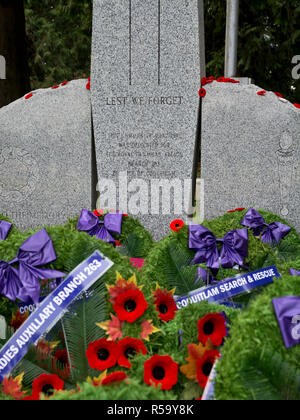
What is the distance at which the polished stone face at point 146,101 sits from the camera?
4348mm

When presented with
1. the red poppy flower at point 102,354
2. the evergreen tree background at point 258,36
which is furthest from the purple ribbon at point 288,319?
the evergreen tree background at point 258,36

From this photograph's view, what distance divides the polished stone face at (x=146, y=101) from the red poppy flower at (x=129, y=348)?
2917mm

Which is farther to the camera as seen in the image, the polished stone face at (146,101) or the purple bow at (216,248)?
the polished stone face at (146,101)

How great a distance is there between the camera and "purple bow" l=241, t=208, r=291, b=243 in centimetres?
306

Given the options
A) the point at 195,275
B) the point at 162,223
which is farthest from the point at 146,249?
the point at 162,223

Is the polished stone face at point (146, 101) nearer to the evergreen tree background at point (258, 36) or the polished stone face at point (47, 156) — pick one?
the polished stone face at point (47, 156)

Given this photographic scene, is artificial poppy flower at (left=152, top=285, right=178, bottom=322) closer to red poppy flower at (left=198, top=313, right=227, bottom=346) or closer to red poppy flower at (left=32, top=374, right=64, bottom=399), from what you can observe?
red poppy flower at (left=198, top=313, right=227, bottom=346)

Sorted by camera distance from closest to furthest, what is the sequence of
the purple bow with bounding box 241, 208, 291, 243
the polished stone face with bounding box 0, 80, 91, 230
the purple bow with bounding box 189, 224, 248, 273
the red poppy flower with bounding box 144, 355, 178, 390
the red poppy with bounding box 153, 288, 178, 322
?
the red poppy flower with bounding box 144, 355, 178, 390 → the red poppy with bounding box 153, 288, 178, 322 → the purple bow with bounding box 189, 224, 248, 273 → the purple bow with bounding box 241, 208, 291, 243 → the polished stone face with bounding box 0, 80, 91, 230

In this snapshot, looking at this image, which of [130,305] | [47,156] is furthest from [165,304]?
[47,156]

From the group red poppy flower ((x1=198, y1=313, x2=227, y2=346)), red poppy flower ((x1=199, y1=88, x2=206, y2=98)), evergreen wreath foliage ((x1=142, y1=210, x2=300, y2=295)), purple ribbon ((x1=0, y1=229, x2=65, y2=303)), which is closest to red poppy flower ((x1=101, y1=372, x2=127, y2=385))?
red poppy flower ((x1=198, y1=313, x2=227, y2=346))

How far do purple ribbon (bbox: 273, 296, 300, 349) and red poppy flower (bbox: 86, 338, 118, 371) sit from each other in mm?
611

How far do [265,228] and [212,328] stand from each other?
5.45 ft

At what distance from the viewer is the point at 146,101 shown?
4453 mm

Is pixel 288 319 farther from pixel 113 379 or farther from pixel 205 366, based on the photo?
pixel 113 379
